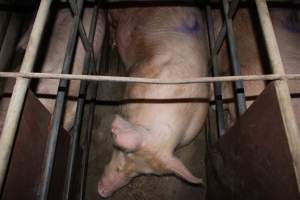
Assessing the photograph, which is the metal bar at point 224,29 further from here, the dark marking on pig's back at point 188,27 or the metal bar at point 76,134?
the metal bar at point 76,134

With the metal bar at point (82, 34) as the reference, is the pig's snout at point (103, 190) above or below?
below

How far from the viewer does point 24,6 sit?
3549mm

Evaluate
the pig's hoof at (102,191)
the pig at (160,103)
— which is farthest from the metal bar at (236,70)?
the pig's hoof at (102,191)

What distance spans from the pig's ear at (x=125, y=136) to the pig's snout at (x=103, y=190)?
2.29 ft

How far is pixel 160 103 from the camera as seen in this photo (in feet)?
7.78

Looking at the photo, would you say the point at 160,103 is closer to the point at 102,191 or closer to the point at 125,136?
the point at 125,136

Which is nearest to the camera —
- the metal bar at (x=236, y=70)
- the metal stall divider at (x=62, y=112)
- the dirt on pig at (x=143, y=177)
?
the metal stall divider at (x=62, y=112)

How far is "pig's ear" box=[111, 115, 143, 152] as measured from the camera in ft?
7.08

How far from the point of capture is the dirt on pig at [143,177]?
3076 millimetres

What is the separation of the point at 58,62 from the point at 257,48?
5.91 ft

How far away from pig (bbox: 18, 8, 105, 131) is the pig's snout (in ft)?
1.88

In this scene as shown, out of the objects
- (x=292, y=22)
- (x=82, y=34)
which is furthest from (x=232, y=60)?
(x=292, y=22)

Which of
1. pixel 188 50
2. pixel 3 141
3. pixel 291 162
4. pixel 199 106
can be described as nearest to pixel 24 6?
pixel 188 50

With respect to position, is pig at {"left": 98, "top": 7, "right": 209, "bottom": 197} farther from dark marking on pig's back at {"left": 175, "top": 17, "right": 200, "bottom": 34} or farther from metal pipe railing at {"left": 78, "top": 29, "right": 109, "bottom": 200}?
metal pipe railing at {"left": 78, "top": 29, "right": 109, "bottom": 200}
